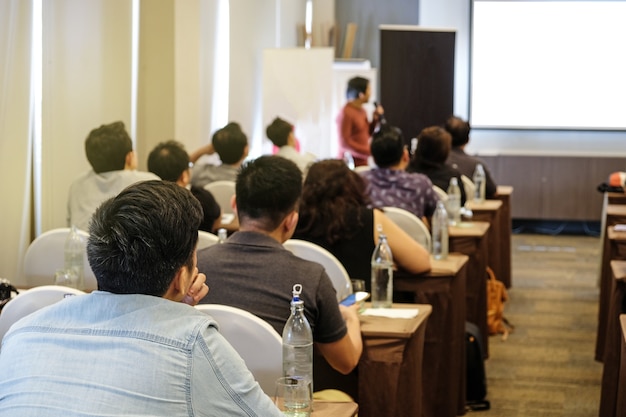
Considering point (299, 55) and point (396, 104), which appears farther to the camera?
point (396, 104)

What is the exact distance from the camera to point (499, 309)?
6.19 metres

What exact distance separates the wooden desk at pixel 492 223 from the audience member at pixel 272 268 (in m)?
3.85

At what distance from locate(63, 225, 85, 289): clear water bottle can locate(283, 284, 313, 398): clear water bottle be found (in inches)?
60.2

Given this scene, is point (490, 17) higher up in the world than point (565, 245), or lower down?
higher up

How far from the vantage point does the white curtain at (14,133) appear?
4.51 metres

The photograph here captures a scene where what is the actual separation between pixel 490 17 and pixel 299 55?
2.87 metres

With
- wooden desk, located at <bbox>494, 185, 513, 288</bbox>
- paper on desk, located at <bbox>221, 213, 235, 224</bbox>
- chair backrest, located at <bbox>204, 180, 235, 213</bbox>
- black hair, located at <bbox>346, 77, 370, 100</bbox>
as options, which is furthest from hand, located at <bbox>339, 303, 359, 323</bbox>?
black hair, located at <bbox>346, 77, 370, 100</bbox>

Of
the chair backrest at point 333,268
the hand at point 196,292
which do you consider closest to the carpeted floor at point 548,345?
the chair backrest at point 333,268

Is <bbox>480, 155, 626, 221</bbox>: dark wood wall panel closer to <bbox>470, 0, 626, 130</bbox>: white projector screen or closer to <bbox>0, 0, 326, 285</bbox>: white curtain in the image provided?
<bbox>470, 0, 626, 130</bbox>: white projector screen

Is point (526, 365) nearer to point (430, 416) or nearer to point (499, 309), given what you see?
point (499, 309)

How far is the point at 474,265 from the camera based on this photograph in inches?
209

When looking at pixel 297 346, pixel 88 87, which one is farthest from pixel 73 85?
pixel 297 346

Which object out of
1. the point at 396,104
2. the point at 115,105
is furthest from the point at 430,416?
the point at 396,104

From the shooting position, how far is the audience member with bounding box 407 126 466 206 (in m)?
5.95
